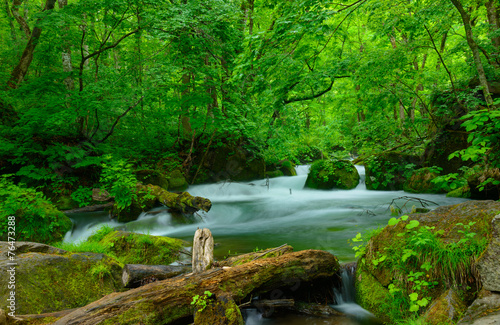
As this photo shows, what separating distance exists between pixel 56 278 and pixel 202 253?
213 centimetres

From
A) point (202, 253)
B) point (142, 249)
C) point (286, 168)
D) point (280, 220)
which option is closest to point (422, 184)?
point (280, 220)

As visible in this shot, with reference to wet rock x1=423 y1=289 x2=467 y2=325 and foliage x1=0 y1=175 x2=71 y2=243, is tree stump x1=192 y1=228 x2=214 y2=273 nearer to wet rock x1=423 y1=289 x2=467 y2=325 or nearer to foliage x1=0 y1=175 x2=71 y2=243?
wet rock x1=423 y1=289 x2=467 y2=325

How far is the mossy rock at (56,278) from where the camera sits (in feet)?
10.6

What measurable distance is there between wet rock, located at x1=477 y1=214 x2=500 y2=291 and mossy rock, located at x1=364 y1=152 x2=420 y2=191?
657 cm

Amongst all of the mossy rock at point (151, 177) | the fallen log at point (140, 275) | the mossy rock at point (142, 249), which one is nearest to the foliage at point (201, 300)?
the fallen log at point (140, 275)

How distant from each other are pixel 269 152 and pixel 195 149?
13.0 ft

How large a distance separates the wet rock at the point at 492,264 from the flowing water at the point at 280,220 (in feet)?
5.26

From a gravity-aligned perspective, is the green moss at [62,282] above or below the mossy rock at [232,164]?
below

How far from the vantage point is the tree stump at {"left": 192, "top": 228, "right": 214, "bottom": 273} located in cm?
328

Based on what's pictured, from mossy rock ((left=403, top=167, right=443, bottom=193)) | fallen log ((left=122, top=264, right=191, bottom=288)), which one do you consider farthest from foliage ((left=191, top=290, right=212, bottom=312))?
mossy rock ((left=403, top=167, right=443, bottom=193))

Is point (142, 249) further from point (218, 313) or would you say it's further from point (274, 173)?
point (274, 173)

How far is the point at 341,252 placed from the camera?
5.07m

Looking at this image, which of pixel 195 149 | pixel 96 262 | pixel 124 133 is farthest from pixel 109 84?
pixel 96 262

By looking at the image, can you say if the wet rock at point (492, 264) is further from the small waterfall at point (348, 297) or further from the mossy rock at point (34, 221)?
the mossy rock at point (34, 221)
